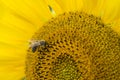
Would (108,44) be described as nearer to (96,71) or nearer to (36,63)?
(96,71)

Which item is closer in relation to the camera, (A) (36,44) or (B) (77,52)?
(B) (77,52)

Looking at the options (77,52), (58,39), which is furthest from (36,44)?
(77,52)

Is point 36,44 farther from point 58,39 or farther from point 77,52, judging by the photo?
point 77,52

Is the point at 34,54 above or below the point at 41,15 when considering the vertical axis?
below

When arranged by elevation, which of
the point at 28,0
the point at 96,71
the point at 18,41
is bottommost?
the point at 96,71

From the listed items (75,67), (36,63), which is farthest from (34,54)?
(75,67)

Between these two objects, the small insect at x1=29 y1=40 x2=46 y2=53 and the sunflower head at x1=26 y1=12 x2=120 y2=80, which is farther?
the small insect at x1=29 y1=40 x2=46 y2=53
